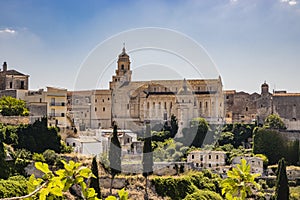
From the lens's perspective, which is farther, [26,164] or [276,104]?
[276,104]

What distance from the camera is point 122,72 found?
43156mm

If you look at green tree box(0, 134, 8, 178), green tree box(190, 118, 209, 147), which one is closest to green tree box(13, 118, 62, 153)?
green tree box(0, 134, 8, 178)

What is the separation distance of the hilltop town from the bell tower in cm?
10

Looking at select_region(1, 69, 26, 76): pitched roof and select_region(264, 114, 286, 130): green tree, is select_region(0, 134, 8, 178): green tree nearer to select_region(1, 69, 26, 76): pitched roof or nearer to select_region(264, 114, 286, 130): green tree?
select_region(1, 69, 26, 76): pitched roof

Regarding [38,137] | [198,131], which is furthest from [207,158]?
[38,137]

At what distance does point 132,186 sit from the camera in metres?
22.0

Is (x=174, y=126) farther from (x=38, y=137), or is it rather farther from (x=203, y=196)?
(x=203, y=196)

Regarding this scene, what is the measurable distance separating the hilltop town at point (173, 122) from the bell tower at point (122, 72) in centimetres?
10

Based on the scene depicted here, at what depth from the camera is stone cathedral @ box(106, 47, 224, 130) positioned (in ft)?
125

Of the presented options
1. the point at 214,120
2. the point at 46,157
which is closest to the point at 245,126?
the point at 214,120

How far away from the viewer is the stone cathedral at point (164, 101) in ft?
125

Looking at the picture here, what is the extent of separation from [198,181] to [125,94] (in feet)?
63.4

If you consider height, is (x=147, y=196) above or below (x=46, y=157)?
below

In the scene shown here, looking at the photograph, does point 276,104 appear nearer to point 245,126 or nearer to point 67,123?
point 245,126
